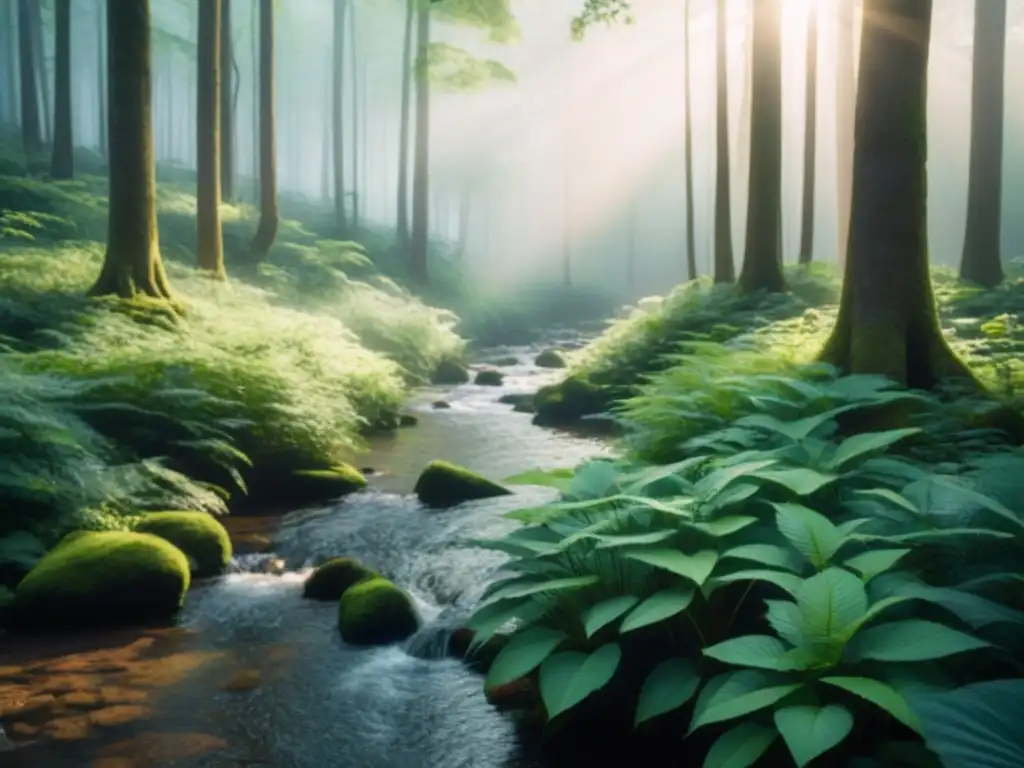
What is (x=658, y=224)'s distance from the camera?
89750 mm

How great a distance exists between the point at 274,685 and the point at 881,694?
3.71 m

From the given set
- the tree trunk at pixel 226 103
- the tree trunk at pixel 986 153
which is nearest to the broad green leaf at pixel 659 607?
the tree trunk at pixel 986 153

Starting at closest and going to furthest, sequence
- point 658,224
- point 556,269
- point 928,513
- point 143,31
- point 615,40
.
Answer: point 928,513 → point 143,31 → point 615,40 → point 556,269 → point 658,224

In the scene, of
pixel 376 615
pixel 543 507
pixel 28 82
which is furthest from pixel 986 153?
pixel 28 82

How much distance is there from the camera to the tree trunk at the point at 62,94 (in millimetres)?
20812

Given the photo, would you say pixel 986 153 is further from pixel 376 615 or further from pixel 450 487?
pixel 376 615

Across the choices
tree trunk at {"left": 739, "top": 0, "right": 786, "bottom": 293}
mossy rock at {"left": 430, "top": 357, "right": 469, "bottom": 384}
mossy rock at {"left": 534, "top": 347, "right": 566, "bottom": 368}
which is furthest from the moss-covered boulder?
mossy rock at {"left": 534, "top": 347, "right": 566, "bottom": 368}

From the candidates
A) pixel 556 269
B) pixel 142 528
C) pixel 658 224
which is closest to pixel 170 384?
pixel 142 528

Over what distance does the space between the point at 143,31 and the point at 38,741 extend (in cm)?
1052

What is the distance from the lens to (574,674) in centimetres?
383

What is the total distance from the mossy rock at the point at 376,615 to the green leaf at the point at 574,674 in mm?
2288

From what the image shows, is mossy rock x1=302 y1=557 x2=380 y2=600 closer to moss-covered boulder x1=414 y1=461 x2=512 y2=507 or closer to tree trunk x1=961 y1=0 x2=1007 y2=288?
moss-covered boulder x1=414 y1=461 x2=512 y2=507

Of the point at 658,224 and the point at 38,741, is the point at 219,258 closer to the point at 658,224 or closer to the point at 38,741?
the point at 38,741

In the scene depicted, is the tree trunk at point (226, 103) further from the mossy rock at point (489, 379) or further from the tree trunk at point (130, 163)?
the tree trunk at point (130, 163)
